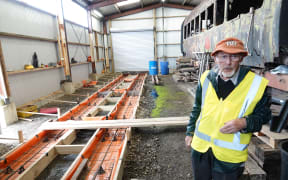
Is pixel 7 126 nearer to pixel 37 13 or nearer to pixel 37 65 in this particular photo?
pixel 37 65

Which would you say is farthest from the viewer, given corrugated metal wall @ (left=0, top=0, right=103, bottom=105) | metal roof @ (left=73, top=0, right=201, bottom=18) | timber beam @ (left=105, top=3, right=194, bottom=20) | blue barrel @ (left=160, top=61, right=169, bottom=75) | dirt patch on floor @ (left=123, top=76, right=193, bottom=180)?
timber beam @ (left=105, top=3, right=194, bottom=20)

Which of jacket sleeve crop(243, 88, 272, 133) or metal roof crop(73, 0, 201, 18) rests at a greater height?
metal roof crop(73, 0, 201, 18)

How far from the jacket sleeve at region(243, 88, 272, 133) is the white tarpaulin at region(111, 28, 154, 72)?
49.7 feet

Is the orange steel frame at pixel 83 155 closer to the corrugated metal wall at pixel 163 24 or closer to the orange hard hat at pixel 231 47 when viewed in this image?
the orange hard hat at pixel 231 47

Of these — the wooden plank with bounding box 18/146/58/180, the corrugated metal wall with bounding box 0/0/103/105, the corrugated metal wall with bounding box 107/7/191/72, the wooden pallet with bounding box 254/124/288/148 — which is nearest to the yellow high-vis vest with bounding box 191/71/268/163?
the wooden pallet with bounding box 254/124/288/148

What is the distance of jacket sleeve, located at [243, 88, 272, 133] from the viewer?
144cm

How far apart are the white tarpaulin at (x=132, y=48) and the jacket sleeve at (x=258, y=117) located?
15.1 m

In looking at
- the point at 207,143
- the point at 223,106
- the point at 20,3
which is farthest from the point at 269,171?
the point at 20,3

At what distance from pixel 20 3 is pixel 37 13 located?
1.00m

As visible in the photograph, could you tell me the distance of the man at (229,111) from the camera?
1.46m

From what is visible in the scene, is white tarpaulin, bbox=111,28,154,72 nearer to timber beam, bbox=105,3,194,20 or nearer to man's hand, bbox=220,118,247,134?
timber beam, bbox=105,3,194,20

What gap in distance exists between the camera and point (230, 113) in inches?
59.1

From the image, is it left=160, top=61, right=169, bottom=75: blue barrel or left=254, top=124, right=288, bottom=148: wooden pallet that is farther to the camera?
left=160, top=61, right=169, bottom=75: blue barrel

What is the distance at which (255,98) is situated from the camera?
1.46m
